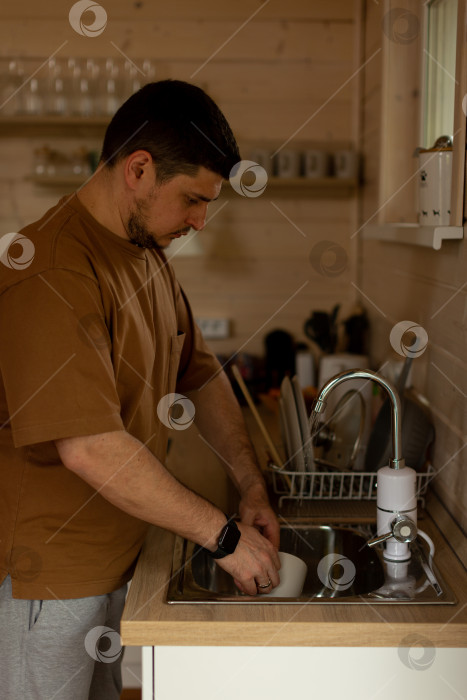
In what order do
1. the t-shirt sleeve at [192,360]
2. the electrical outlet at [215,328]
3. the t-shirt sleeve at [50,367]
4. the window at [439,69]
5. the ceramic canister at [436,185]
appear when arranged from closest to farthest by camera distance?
the t-shirt sleeve at [50,367] < the ceramic canister at [436,185] < the t-shirt sleeve at [192,360] < the window at [439,69] < the electrical outlet at [215,328]

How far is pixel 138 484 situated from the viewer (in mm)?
1034

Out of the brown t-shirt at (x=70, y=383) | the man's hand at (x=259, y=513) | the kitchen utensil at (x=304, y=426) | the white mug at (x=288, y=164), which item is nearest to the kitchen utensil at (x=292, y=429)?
the kitchen utensil at (x=304, y=426)

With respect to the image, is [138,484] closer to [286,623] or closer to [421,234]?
[286,623]

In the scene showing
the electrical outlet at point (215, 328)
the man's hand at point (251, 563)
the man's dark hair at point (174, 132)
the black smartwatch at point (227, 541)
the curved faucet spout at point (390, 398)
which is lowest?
the man's hand at point (251, 563)

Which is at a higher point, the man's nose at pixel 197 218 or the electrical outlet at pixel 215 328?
the man's nose at pixel 197 218

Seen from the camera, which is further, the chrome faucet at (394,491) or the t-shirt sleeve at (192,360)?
the t-shirt sleeve at (192,360)

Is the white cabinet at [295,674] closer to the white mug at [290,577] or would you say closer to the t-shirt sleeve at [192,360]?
the white mug at [290,577]

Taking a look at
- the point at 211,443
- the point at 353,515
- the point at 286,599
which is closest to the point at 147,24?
the point at 211,443

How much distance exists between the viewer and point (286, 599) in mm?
1057

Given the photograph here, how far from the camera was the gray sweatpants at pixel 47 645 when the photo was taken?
1.13 meters

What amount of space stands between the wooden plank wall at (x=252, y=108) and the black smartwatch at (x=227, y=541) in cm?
181

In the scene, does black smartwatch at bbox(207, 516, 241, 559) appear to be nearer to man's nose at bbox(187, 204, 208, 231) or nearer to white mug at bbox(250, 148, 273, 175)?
man's nose at bbox(187, 204, 208, 231)

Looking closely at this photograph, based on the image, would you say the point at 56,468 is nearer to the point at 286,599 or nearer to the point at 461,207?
the point at 286,599

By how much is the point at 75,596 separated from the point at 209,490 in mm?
476
